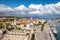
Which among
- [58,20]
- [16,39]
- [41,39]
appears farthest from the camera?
[58,20]

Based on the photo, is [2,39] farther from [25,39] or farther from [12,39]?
[25,39]

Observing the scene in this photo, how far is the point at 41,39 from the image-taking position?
4.42m

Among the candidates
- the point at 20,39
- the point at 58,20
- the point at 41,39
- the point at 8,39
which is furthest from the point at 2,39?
the point at 58,20

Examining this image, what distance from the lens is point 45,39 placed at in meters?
4.44

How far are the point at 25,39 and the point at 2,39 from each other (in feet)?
1.97

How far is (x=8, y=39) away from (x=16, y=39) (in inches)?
8.2

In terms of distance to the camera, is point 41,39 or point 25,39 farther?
point 25,39

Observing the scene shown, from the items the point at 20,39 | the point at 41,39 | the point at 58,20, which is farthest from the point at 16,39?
the point at 58,20

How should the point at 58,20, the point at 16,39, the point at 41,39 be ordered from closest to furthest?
the point at 41,39
the point at 16,39
the point at 58,20

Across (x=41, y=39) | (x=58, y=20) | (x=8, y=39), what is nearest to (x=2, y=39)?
(x=8, y=39)

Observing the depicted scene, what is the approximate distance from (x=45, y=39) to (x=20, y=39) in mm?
707

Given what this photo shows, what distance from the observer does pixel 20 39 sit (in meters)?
4.76

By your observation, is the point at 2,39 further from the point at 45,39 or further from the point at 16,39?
the point at 45,39

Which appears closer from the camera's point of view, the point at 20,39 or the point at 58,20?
the point at 20,39
